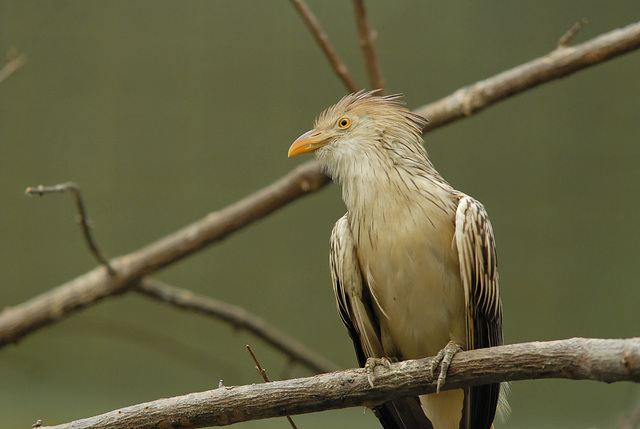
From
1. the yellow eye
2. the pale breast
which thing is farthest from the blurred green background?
the pale breast

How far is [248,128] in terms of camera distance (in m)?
4.33

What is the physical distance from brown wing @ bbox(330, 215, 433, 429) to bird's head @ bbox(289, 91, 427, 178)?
25cm

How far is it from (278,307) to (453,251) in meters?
2.88

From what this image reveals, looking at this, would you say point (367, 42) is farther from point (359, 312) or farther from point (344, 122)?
point (359, 312)

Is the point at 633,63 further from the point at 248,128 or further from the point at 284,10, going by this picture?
the point at 248,128

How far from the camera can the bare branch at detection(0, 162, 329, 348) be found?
347 centimetres

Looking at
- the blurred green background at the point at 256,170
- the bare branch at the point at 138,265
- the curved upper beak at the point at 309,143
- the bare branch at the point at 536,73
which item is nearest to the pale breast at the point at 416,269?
the curved upper beak at the point at 309,143

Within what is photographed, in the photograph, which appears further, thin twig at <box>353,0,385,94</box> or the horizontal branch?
thin twig at <box>353,0,385,94</box>

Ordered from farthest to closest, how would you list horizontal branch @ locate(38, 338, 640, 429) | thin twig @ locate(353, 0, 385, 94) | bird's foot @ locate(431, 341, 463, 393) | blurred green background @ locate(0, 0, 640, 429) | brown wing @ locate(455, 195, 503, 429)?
blurred green background @ locate(0, 0, 640, 429), thin twig @ locate(353, 0, 385, 94), brown wing @ locate(455, 195, 503, 429), bird's foot @ locate(431, 341, 463, 393), horizontal branch @ locate(38, 338, 640, 429)

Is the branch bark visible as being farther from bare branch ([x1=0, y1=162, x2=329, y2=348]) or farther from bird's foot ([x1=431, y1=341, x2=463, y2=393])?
bird's foot ([x1=431, y1=341, x2=463, y2=393])

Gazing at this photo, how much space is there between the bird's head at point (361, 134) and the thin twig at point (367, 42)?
2.52ft

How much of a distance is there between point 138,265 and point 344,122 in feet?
5.70

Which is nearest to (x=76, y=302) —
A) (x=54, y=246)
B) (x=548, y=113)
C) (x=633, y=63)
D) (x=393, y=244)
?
(x=54, y=246)

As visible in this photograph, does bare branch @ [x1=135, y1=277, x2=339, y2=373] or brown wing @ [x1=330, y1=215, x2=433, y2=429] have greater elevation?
bare branch @ [x1=135, y1=277, x2=339, y2=373]
